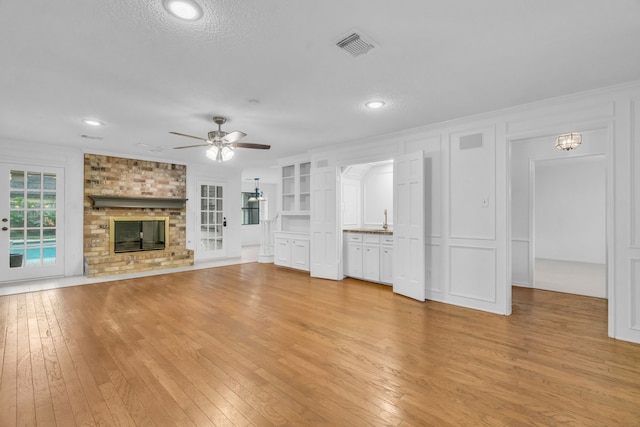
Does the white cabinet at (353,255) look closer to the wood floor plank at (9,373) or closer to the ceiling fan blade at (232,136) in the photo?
the ceiling fan blade at (232,136)

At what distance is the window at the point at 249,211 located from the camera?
11.6 m

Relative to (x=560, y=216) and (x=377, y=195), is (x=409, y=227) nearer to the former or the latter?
(x=377, y=195)

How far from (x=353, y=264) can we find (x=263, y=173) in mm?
5180

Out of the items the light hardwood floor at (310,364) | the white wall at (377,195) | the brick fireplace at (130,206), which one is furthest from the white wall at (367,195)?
the brick fireplace at (130,206)

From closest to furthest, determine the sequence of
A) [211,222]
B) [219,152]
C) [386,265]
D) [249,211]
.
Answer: [219,152] → [386,265] → [211,222] → [249,211]

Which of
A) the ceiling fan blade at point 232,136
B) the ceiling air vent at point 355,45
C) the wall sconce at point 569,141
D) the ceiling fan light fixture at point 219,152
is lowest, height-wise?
the ceiling fan light fixture at point 219,152

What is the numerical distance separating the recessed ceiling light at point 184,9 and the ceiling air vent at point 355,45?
1.00 meters

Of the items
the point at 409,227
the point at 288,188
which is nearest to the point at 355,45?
the point at 409,227

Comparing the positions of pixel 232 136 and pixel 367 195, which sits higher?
pixel 232 136

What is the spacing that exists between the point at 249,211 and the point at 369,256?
730 cm

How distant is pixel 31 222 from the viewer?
5.55m

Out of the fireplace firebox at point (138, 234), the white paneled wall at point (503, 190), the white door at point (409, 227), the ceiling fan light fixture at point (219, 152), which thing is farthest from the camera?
the fireplace firebox at point (138, 234)

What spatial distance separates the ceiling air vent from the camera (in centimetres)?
220

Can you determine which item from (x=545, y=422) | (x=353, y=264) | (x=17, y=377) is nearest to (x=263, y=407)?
(x=545, y=422)
